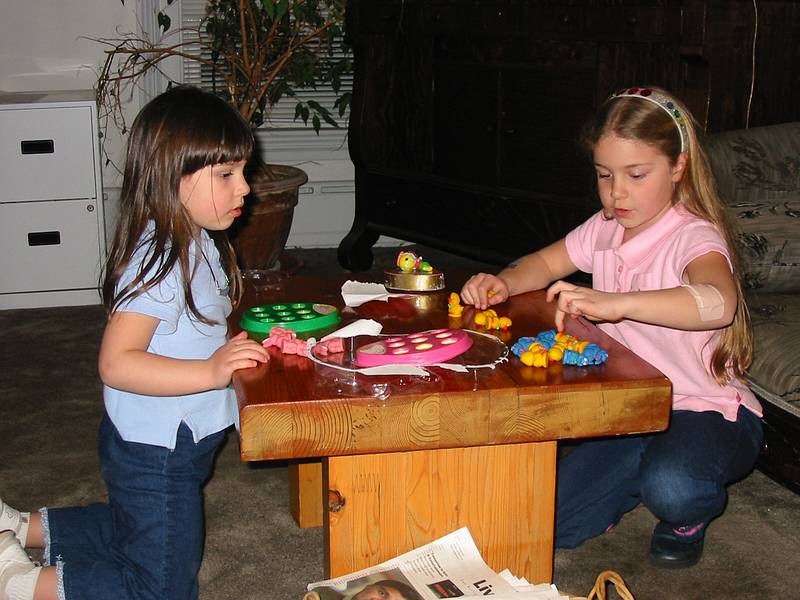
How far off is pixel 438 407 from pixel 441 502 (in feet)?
0.83

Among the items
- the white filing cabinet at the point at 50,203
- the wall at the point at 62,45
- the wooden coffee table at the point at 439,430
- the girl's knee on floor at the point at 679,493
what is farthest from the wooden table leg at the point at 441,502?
the wall at the point at 62,45

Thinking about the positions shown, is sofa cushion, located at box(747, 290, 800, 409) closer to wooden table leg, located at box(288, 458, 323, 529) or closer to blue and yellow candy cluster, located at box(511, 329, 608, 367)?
blue and yellow candy cluster, located at box(511, 329, 608, 367)

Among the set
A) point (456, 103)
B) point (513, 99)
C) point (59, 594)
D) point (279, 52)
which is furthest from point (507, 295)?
point (279, 52)

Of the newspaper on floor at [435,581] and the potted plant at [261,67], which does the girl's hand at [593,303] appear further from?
the potted plant at [261,67]

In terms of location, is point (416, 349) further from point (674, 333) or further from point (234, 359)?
point (674, 333)

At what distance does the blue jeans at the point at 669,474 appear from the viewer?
61.4 inches

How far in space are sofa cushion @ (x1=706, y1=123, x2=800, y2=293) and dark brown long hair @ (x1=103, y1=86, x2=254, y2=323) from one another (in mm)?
1121

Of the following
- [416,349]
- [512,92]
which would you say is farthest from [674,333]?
[512,92]

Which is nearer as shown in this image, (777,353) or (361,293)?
(361,293)

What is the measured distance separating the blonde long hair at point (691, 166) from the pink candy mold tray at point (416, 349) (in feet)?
1.50

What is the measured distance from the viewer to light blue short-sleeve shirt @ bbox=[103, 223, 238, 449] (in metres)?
1.35

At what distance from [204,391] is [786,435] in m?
0.99

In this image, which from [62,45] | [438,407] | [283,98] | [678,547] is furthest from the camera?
[283,98]

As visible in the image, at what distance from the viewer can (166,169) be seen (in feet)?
4.46
